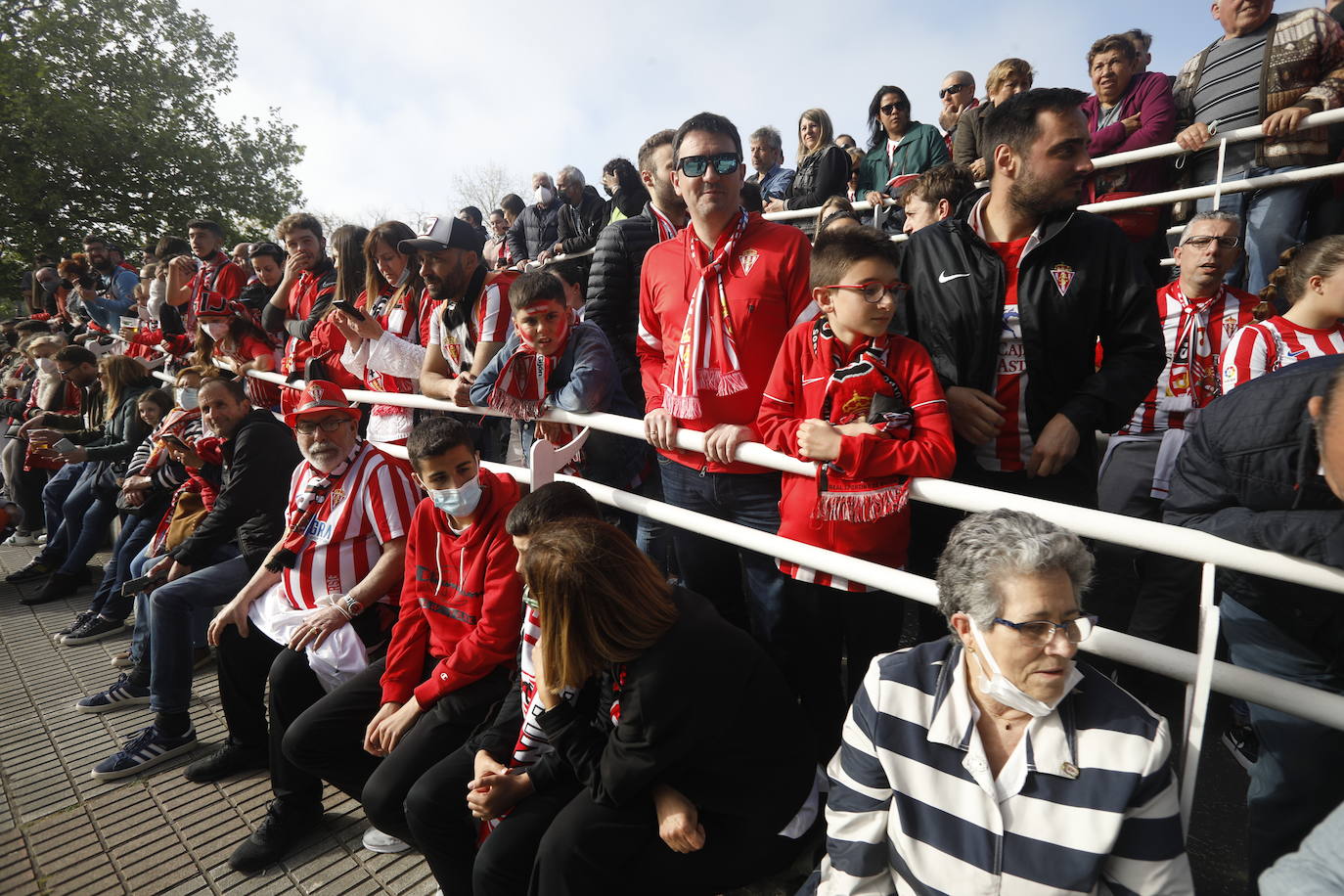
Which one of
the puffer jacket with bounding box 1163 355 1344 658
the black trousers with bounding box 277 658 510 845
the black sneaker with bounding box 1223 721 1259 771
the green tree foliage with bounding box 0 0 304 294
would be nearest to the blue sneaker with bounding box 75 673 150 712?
the black trousers with bounding box 277 658 510 845

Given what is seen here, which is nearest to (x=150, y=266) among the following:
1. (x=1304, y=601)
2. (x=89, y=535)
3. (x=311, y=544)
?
(x=89, y=535)

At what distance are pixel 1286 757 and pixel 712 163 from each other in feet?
8.01

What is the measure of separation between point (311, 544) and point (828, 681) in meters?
2.51

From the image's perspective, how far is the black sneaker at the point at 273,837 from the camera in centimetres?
284

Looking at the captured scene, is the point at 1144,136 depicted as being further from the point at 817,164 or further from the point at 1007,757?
the point at 1007,757

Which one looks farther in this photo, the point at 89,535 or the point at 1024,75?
the point at 89,535

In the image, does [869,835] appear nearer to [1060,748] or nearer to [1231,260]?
[1060,748]

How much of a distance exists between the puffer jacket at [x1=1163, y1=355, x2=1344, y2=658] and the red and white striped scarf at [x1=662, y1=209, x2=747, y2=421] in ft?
4.57

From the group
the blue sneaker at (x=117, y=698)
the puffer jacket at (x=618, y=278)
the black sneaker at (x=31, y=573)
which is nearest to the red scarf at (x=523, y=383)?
the puffer jacket at (x=618, y=278)

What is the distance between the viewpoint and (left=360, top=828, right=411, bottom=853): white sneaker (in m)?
2.88

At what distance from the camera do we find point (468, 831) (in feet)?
7.87

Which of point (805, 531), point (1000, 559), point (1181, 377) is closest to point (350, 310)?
point (805, 531)

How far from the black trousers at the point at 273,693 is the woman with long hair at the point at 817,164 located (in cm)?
466

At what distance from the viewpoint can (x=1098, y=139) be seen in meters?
4.52
